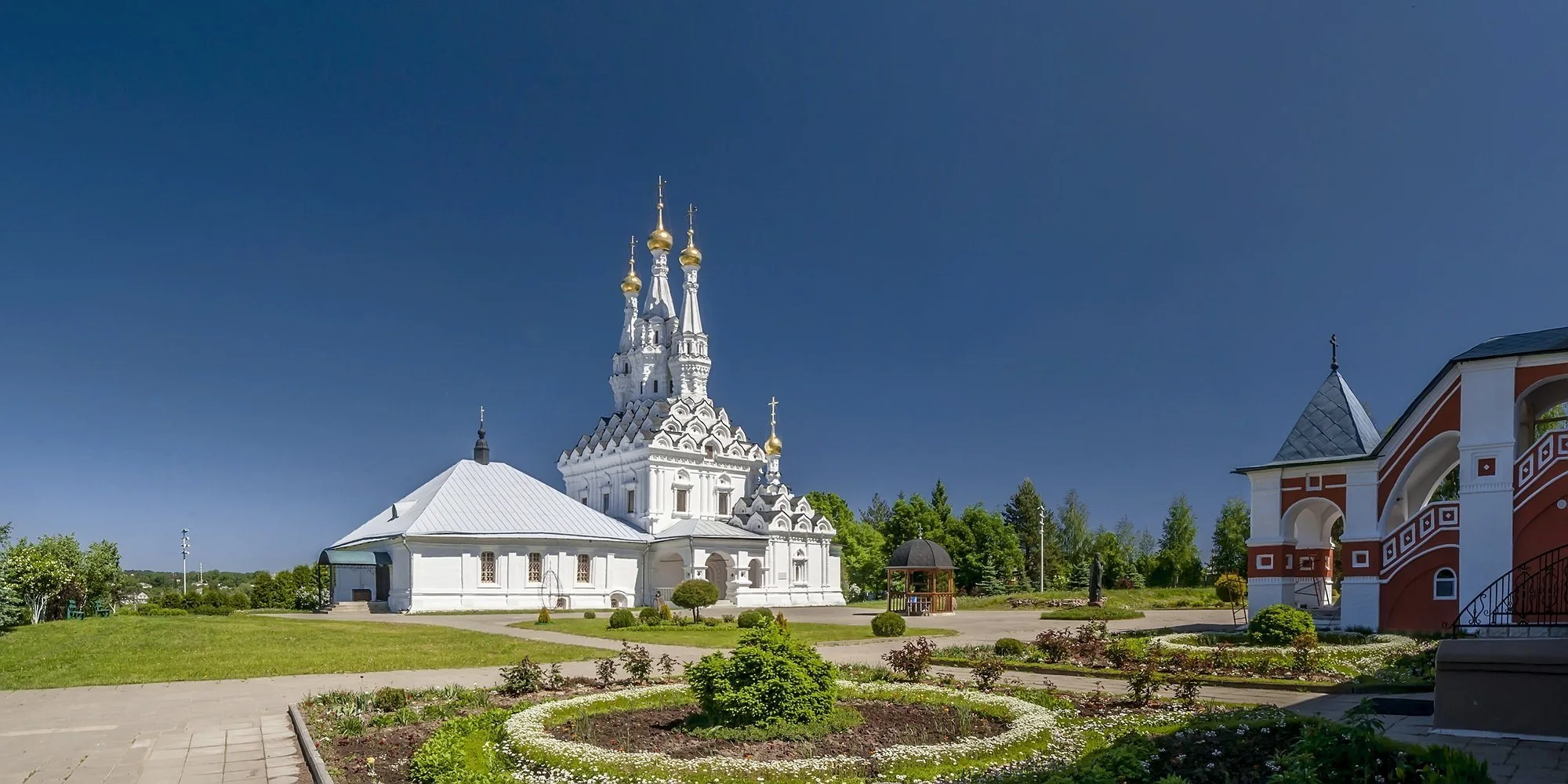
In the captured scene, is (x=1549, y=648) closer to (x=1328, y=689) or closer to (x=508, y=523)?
(x=1328, y=689)

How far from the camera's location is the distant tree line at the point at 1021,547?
64938mm

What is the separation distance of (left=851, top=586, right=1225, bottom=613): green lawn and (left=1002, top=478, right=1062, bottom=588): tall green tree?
19.6 m

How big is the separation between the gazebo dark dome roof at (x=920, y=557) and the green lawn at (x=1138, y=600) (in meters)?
6.68

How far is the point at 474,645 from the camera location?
2192 centimetres

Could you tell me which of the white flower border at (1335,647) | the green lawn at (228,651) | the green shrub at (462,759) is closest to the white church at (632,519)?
the green lawn at (228,651)

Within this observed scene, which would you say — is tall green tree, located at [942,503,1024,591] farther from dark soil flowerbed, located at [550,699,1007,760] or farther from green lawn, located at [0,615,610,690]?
dark soil flowerbed, located at [550,699,1007,760]

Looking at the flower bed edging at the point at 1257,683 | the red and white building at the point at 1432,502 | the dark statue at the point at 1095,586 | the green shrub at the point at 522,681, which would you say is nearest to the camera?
the flower bed edging at the point at 1257,683

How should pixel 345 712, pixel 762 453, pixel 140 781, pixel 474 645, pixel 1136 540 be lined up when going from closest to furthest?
pixel 140 781 → pixel 345 712 → pixel 474 645 → pixel 762 453 → pixel 1136 540

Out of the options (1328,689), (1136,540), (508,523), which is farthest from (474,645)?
(1136,540)

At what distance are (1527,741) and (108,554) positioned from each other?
55.9 m

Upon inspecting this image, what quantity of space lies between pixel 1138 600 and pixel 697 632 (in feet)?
99.9

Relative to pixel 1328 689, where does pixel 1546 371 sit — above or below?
above

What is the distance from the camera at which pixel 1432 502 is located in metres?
22.2

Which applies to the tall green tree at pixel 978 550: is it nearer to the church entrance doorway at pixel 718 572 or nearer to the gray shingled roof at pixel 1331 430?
the church entrance doorway at pixel 718 572
